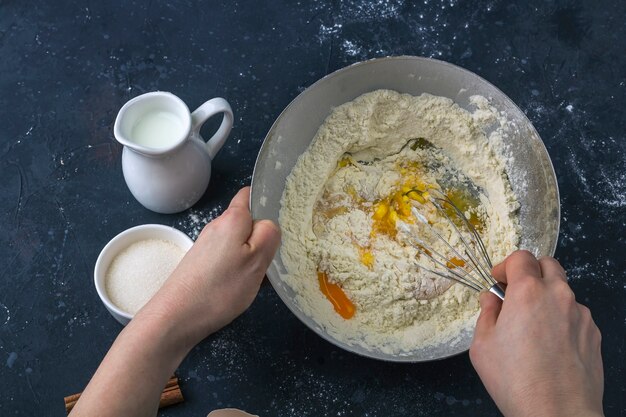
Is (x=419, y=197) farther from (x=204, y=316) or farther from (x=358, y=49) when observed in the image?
(x=204, y=316)

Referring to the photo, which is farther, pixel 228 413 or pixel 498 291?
pixel 228 413

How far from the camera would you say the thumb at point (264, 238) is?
3.27ft

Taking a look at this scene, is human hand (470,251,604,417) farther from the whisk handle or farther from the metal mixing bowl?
the metal mixing bowl

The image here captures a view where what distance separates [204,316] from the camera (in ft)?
3.26

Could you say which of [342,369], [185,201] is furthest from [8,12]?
[342,369]

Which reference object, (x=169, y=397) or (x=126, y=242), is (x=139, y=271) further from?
(x=169, y=397)

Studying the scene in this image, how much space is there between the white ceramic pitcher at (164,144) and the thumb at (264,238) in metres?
0.24

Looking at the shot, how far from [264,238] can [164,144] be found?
0.30 meters

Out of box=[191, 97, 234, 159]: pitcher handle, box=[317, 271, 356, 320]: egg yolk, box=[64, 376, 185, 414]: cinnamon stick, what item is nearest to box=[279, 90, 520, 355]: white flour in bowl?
box=[317, 271, 356, 320]: egg yolk

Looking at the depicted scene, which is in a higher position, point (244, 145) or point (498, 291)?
point (498, 291)

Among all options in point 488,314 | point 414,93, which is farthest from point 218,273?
point 414,93

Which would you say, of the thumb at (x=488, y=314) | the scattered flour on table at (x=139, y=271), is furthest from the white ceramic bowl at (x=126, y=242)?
the thumb at (x=488, y=314)

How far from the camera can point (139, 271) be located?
1.21m

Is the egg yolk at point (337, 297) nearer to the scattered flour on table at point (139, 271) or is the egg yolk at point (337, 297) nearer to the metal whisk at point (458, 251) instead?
the metal whisk at point (458, 251)
